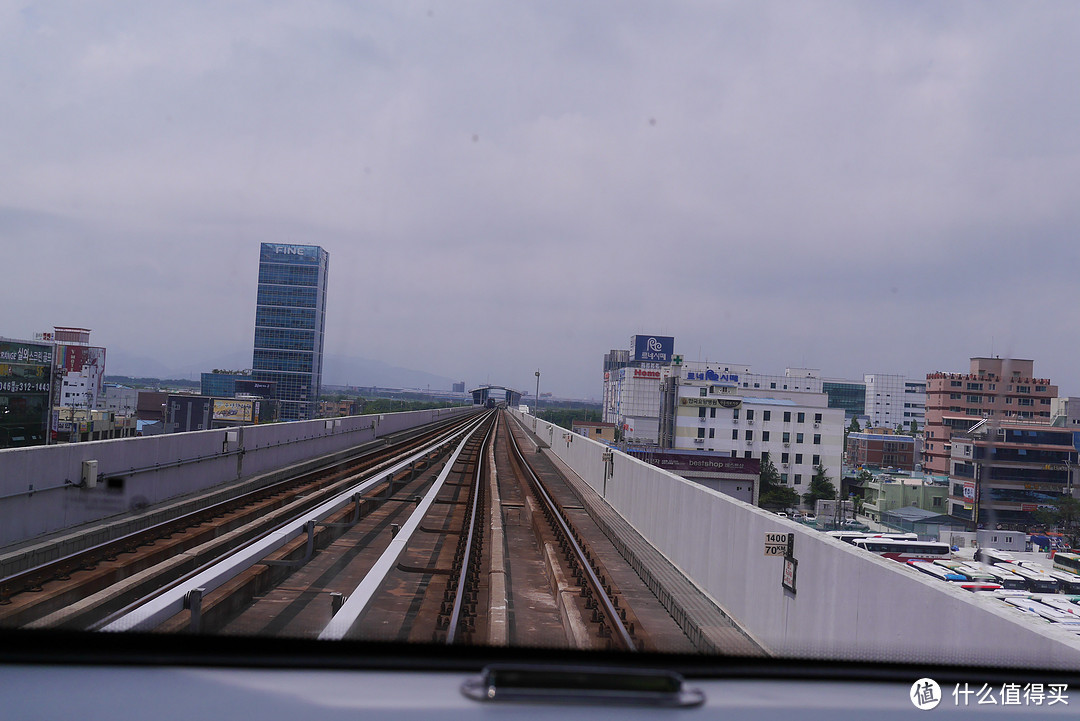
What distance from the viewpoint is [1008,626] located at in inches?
114

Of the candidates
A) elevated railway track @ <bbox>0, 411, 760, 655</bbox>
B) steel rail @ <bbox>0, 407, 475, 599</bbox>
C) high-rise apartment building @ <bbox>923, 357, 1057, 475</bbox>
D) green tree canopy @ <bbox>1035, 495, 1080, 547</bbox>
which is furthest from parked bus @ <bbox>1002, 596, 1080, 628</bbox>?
steel rail @ <bbox>0, 407, 475, 599</bbox>

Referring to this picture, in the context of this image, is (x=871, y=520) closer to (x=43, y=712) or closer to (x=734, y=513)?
(x=734, y=513)

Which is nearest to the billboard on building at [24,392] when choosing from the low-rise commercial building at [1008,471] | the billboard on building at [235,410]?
the billboard on building at [235,410]

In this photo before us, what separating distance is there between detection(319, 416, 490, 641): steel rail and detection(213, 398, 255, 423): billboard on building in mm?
4414

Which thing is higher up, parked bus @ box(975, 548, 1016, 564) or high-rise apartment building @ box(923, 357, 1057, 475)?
high-rise apartment building @ box(923, 357, 1057, 475)

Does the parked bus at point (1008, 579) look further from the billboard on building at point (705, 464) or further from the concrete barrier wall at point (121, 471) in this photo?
the billboard on building at point (705, 464)

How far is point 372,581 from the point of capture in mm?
6184

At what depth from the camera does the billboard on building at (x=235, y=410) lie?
15.6m

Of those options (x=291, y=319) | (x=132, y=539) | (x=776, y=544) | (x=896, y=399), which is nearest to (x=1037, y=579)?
(x=776, y=544)

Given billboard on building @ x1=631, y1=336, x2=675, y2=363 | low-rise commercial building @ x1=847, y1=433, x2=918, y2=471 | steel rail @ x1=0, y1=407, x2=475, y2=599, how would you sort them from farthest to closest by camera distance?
1. billboard on building @ x1=631, y1=336, x2=675, y2=363
2. low-rise commercial building @ x1=847, y1=433, x2=918, y2=471
3. steel rail @ x1=0, y1=407, x2=475, y2=599

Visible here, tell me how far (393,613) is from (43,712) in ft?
12.0

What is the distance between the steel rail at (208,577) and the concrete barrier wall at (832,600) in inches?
119

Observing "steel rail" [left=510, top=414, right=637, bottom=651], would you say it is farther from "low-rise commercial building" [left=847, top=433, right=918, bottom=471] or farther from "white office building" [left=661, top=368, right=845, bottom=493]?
"white office building" [left=661, top=368, right=845, bottom=493]

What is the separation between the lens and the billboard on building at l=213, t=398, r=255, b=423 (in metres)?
15.6
